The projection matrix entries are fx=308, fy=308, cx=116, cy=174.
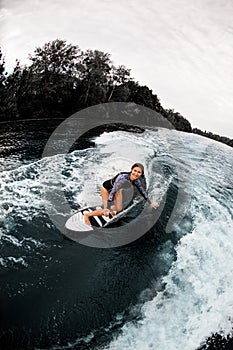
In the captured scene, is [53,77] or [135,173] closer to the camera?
[135,173]

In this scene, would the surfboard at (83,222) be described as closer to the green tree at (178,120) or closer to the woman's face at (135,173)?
the woman's face at (135,173)

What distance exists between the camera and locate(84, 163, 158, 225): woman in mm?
7141

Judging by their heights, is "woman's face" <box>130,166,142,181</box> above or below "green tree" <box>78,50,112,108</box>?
below

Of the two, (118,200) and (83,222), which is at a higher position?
(118,200)

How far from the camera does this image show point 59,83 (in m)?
25.2

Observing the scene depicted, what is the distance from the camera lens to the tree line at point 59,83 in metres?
18.0

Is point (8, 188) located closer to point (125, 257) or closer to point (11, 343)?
point (125, 257)

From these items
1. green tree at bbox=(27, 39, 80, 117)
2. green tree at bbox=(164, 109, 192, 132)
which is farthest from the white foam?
green tree at bbox=(164, 109, 192, 132)

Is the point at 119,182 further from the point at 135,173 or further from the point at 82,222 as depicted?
the point at 82,222

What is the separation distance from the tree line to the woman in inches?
410

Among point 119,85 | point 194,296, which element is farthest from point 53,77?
point 194,296

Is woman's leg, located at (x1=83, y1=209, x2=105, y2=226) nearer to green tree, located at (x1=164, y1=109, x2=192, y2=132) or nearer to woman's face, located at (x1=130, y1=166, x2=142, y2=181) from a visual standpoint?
woman's face, located at (x1=130, y1=166, x2=142, y2=181)

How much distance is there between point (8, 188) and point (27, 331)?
4232mm

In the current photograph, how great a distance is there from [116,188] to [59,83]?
20.3m
